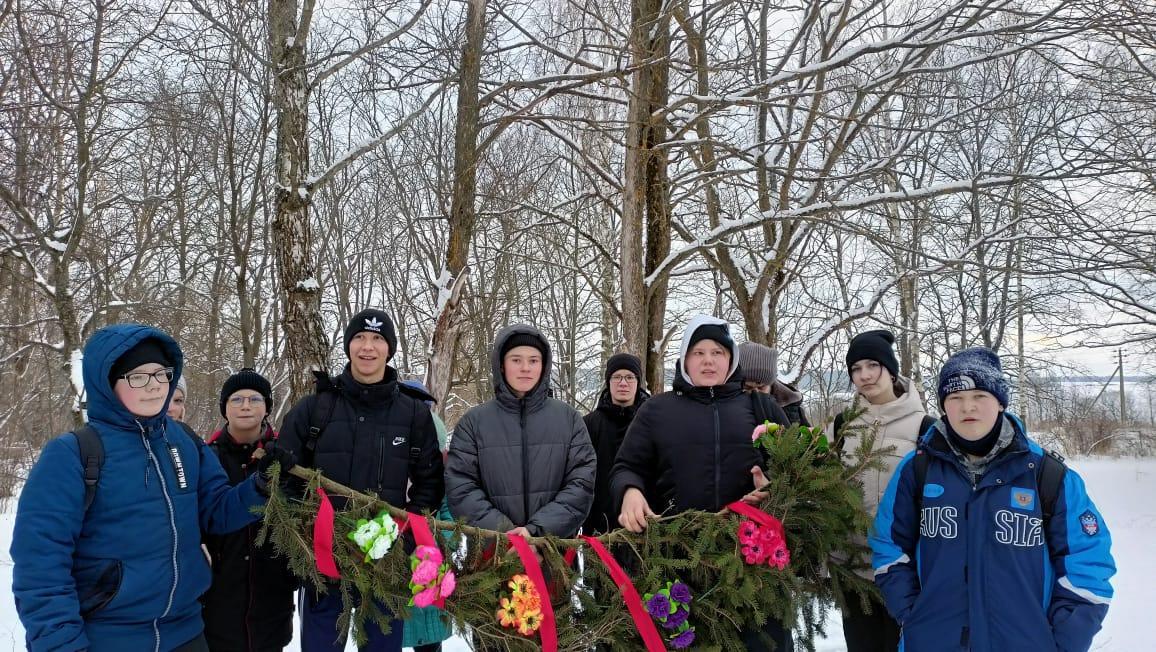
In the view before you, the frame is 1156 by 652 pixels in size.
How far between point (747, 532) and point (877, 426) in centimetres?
80

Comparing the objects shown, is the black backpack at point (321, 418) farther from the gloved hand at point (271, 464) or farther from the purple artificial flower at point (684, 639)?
the purple artificial flower at point (684, 639)

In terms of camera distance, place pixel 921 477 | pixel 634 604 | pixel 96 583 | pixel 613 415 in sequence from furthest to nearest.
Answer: pixel 613 415 < pixel 634 604 < pixel 921 477 < pixel 96 583

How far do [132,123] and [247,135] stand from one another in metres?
2.31

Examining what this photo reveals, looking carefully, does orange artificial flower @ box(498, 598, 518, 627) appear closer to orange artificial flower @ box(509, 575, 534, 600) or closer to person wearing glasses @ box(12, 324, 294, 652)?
orange artificial flower @ box(509, 575, 534, 600)

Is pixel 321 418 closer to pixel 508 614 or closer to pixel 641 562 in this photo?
pixel 508 614

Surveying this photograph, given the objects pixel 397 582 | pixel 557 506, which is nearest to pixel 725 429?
pixel 557 506

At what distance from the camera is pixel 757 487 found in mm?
3000

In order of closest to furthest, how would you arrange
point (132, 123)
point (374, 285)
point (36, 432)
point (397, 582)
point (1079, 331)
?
point (397, 582)
point (132, 123)
point (1079, 331)
point (36, 432)
point (374, 285)

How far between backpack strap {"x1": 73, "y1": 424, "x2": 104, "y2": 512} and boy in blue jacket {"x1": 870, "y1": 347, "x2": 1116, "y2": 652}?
2970 mm

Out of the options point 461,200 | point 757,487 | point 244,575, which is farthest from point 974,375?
point 461,200

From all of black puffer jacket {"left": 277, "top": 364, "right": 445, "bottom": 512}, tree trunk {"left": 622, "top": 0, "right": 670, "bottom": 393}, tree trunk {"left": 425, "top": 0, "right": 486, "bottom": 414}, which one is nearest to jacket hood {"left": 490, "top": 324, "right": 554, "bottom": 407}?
black puffer jacket {"left": 277, "top": 364, "right": 445, "bottom": 512}

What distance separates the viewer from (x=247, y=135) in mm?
11547

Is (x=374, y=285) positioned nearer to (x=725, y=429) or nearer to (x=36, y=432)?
(x=36, y=432)

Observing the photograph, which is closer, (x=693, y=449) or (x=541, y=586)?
(x=541, y=586)
